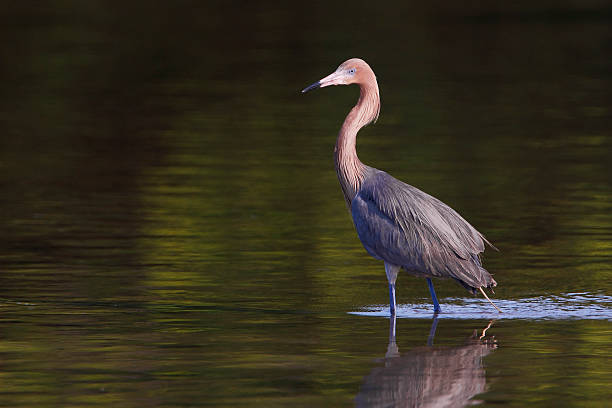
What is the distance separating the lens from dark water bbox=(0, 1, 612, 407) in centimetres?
867

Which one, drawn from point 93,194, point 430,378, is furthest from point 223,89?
point 430,378

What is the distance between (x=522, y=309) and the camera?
423 inches

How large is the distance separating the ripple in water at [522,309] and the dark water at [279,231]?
0.10 ft

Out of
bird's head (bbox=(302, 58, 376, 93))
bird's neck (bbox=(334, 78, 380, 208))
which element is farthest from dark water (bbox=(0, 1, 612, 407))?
bird's head (bbox=(302, 58, 376, 93))

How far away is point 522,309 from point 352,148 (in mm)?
2051

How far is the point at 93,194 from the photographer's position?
16281mm

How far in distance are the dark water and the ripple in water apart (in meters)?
0.03

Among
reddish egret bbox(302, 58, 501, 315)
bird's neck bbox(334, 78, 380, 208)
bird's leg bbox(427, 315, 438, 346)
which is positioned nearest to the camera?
bird's leg bbox(427, 315, 438, 346)

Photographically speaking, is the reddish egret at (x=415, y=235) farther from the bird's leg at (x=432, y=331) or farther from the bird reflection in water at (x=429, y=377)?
the bird reflection in water at (x=429, y=377)

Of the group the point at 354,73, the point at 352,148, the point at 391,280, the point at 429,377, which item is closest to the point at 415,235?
the point at 391,280

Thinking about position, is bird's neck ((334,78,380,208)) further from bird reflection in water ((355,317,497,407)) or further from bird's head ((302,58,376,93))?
bird reflection in water ((355,317,497,407))

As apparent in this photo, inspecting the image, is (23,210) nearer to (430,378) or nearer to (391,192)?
(391,192)

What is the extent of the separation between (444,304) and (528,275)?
4.23 ft

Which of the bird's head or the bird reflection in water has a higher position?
the bird's head
